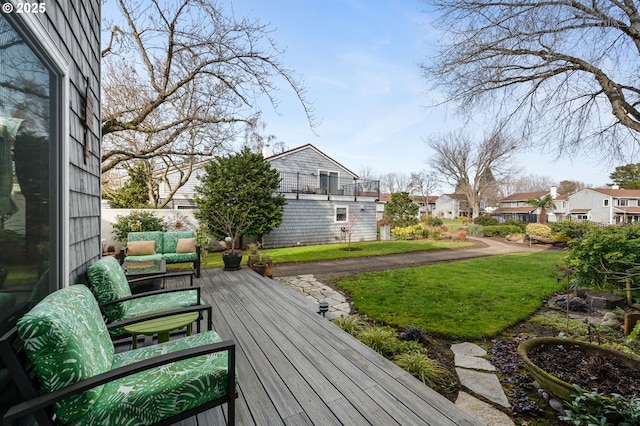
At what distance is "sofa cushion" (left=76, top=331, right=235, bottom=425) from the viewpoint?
1.32 meters

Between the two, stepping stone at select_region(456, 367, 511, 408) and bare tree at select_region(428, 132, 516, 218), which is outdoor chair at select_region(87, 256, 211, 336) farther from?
bare tree at select_region(428, 132, 516, 218)

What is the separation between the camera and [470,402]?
245 cm

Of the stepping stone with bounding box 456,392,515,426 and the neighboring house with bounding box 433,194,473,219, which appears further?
the neighboring house with bounding box 433,194,473,219

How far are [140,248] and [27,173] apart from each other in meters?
4.74

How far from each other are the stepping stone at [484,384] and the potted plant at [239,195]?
9.35 meters

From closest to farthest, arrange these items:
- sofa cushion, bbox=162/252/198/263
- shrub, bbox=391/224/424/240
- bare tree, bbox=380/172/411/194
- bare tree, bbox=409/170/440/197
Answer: sofa cushion, bbox=162/252/198/263, shrub, bbox=391/224/424/240, bare tree, bbox=409/170/440/197, bare tree, bbox=380/172/411/194

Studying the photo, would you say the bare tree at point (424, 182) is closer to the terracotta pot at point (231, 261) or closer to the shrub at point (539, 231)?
the shrub at point (539, 231)

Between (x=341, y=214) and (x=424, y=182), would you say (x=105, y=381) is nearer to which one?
(x=341, y=214)

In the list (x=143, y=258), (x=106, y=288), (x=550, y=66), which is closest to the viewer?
(x=106, y=288)

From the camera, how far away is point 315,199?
14508 millimetres

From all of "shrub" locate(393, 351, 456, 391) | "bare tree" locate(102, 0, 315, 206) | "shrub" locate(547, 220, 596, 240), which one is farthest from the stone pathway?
"shrub" locate(547, 220, 596, 240)

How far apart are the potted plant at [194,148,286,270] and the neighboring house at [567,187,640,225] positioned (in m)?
33.3

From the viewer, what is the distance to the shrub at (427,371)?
8.86ft

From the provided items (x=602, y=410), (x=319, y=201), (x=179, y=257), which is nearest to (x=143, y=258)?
(x=179, y=257)
